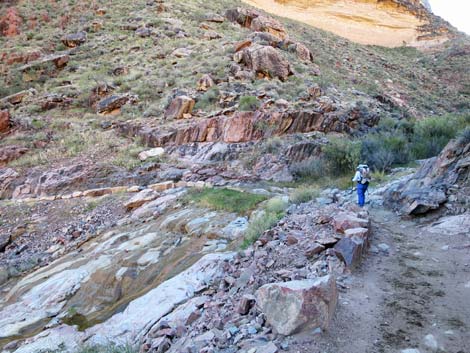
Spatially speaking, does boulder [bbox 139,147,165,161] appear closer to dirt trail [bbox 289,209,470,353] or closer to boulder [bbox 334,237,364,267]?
dirt trail [bbox 289,209,470,353]

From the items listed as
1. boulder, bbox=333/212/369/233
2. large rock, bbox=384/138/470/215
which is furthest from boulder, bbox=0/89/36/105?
boulder, bbox=333/212/369/233

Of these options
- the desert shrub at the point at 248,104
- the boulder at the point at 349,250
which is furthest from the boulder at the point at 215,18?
the boulder at the point at 349,250

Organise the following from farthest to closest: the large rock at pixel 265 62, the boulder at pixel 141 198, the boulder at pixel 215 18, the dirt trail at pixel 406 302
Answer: the boulder at pixel 215 18 → the large rock at pixel 265 62 → the boulder at pixel 141 198 → the dirt trail at pixel 406 302

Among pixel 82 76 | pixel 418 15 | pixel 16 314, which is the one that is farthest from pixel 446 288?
pixel 418 15

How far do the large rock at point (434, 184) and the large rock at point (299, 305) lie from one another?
12.3 ft

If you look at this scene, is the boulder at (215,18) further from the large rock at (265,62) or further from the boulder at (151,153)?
the boulder at (151,153)

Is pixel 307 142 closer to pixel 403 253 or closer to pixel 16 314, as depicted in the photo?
pixel 403 253

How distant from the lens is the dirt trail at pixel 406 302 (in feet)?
9.91

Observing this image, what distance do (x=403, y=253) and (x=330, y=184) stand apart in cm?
488

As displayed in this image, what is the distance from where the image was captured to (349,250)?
4.39m

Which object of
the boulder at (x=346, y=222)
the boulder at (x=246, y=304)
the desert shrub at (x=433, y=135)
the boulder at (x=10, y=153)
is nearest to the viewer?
the boulder at (x=246, y=304)

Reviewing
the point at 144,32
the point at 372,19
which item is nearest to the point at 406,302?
the point at 144,32

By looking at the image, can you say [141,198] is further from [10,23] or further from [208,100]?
[10,23]

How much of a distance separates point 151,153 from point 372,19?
121 feet
